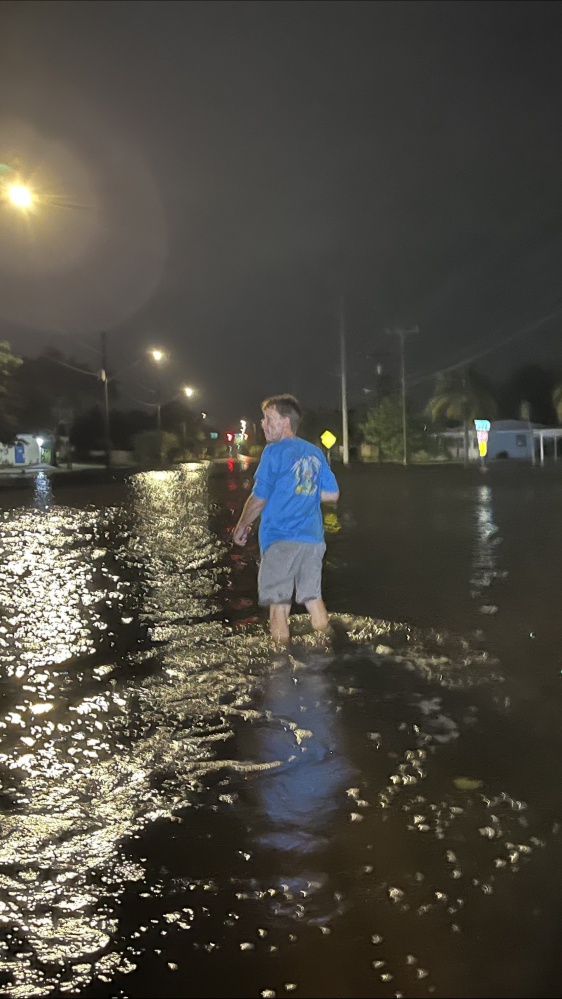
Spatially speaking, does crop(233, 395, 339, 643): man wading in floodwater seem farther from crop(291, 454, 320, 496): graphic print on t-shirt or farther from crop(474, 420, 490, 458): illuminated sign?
crop(474, 420, 490, 458): illuminated sign

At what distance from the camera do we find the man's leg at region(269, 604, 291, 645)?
6445mm

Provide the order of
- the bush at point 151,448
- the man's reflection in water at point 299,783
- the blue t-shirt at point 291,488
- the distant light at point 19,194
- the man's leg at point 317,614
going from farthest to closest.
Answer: the bush at point 151,448 < the distant light at point 19,194 < the man's leg at point 317,614 < the blue t-shirt at point 291,488 < the man's reflection in water at point 299,783

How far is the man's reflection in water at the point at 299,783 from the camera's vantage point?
3.22 m

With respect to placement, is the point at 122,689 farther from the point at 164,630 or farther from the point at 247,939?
the point at 247,939

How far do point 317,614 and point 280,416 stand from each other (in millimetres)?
1486

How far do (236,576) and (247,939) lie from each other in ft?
24.9

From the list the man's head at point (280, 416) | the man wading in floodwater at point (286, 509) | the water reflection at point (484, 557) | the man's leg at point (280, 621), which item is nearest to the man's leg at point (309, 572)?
the man wading in floodwater at point (286, 509)

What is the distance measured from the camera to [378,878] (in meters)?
3.10

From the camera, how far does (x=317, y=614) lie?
22.1 feet

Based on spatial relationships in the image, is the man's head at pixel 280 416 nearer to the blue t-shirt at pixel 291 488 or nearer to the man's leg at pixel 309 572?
the blue t-shirt at pixel 291 488

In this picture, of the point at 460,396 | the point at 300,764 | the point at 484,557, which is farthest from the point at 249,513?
the point at 460,396

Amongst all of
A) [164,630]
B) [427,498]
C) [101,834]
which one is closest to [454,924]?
[101,834]

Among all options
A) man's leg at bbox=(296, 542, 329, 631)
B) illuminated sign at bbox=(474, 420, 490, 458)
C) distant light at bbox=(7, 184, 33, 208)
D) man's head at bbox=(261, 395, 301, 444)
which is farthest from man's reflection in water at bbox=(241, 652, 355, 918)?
illuminated sign at bbox=(474, 420, 490, 458)

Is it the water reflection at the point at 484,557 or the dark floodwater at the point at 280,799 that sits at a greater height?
the water reflection at the point at 484,557
